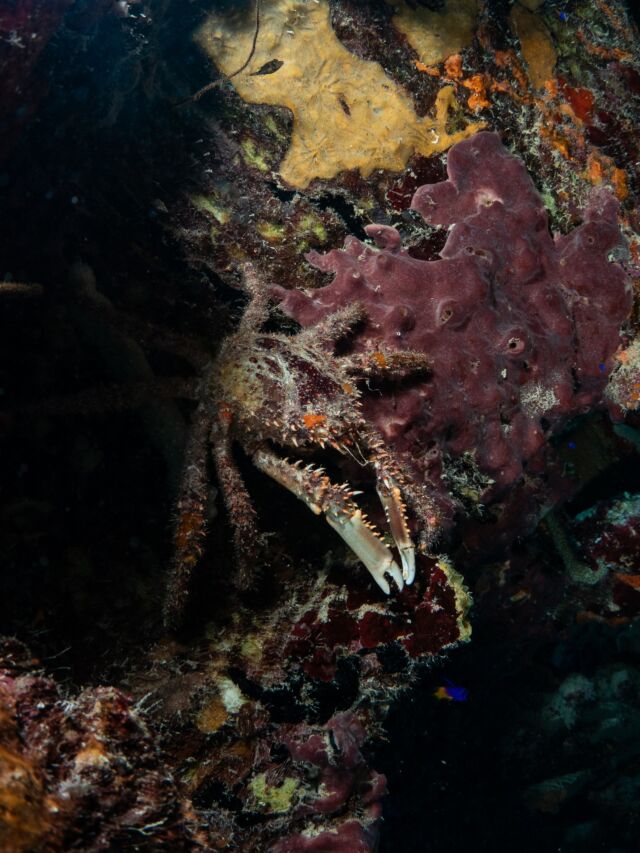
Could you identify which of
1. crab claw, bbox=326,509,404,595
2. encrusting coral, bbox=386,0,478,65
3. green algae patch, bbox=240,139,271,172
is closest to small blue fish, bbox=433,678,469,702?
crab claw, bbox=326,509,404,595

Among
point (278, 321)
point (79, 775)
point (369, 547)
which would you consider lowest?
point (369, 547)

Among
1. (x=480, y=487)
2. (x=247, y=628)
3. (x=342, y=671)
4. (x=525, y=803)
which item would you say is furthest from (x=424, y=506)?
(x=525, y=803)

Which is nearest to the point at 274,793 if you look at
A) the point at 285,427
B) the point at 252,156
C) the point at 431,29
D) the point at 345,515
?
the point at 345,515

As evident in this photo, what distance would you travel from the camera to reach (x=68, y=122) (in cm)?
325

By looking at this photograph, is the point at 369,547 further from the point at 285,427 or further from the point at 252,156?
the point at 252,156

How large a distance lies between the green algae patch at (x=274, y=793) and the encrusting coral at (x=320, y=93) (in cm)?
365

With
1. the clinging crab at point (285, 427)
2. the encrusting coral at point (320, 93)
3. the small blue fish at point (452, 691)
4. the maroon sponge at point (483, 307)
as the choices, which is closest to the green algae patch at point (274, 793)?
the clinging crab at point (285, 427)

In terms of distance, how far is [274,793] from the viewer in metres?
3.18

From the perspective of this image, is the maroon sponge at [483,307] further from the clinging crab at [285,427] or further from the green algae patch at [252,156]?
the green algae patch at [252,156]

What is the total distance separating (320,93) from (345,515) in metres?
2.70

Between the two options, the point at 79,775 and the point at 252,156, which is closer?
the point at 79,775

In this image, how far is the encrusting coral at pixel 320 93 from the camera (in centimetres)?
350

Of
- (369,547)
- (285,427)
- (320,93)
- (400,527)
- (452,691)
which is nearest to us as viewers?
(369,547)

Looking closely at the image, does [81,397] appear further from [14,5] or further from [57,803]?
[57,803]
